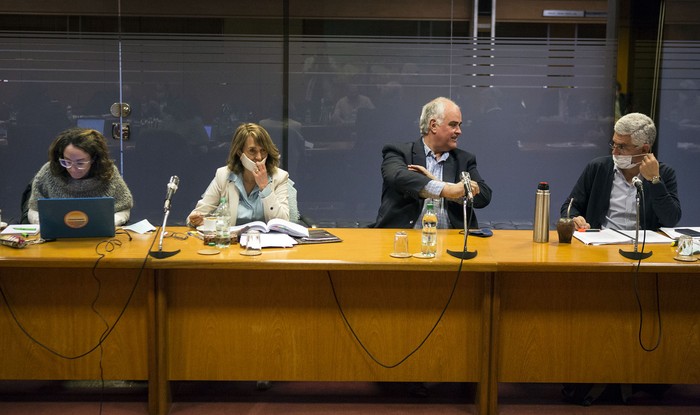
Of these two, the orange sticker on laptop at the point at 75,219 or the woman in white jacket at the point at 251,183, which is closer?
the orange sticker on laptop at the point at 75,219

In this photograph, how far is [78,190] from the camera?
12.6ft

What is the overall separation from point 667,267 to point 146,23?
13.4ft

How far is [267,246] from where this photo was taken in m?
3.28

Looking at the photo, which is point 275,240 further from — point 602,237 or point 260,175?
point 602,237

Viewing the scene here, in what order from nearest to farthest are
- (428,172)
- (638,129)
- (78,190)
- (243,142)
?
1. (638,129)
2. (78,190)
3. (243,142)
4. (428,172)

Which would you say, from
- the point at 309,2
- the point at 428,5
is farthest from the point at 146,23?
the point at 428,5

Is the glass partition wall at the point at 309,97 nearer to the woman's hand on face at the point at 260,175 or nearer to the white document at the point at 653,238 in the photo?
the woman's hand on face at the point at 260,175

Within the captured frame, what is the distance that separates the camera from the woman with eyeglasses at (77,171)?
3.79 meters

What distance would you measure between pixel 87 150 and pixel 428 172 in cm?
172

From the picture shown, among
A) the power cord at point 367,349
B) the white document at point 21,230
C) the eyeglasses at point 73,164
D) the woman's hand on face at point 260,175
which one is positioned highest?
the eyeglasses at point 73,164

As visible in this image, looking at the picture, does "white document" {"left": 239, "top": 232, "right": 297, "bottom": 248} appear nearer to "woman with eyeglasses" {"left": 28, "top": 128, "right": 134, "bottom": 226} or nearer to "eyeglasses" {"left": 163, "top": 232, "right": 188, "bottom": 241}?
"eyeglasses" {"left": 163, "top": 232, "right": 188, "bottom": 241}

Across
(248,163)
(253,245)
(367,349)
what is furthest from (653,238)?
(248,163)

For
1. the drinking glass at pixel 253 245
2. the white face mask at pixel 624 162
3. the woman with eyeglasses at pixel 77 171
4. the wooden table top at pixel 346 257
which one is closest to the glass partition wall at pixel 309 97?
the woman with eyeglasses at pixel 77 171

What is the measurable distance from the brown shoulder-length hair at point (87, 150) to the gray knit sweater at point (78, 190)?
1.4 inches
